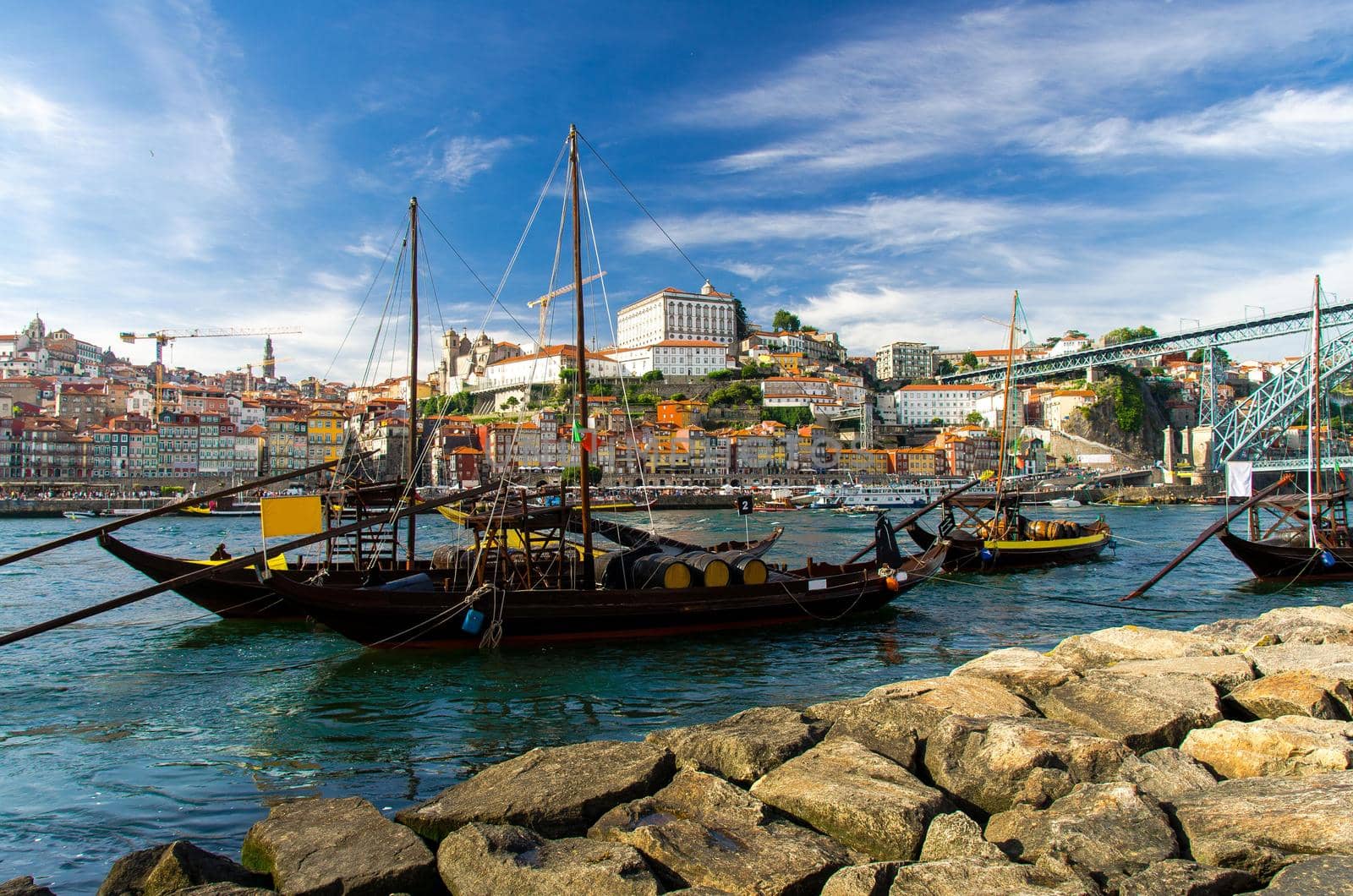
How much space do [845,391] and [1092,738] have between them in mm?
119400

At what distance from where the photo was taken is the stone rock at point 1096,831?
475 cm

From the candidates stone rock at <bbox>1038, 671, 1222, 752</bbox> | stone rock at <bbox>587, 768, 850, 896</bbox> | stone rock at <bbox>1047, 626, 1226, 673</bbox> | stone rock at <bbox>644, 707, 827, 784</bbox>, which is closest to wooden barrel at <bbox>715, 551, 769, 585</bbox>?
stone rock at <bbox>1047, 626, 1226, 673</bbox>

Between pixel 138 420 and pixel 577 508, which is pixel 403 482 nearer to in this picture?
pixel 577 508

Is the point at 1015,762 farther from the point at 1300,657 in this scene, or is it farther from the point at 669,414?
the point at 669,414

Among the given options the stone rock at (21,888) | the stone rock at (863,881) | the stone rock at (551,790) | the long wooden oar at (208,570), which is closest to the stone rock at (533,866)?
the stone rock at (551,790)

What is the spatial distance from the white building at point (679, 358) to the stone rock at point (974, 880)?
11468 cm

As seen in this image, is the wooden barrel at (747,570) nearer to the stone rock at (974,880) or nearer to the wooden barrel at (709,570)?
the wooden barrel at (709,570)

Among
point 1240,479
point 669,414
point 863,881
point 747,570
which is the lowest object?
point 863,881

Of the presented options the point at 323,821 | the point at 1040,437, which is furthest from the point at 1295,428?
the point at 323,821

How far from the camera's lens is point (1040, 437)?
359 feet

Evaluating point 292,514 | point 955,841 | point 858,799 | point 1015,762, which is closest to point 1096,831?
point 955,841

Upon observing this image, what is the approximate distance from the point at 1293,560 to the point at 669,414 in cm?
8690

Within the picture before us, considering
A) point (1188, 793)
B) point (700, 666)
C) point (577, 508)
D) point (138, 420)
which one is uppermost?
point (138, 420)

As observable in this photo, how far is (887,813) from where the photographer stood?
17.4 ft
